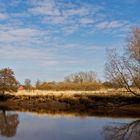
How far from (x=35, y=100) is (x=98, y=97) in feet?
30.4

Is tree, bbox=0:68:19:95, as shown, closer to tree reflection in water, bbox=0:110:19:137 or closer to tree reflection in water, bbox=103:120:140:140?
tree reflection in water, bbox=0:110:19:137

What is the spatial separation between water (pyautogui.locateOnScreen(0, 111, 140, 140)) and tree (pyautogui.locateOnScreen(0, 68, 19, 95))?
2314 centimetres

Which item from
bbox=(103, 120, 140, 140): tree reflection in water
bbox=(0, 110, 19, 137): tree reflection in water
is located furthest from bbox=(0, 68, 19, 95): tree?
bbox=(103, 120, 140, 140): tree reflection in water

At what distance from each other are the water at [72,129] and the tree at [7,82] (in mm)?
23138

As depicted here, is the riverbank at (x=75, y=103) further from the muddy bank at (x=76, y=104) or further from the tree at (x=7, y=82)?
the tree at (x=7, y=82)

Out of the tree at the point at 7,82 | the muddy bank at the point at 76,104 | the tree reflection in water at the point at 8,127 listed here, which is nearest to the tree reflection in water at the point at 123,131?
the tree reflection in water at the point at 8,127

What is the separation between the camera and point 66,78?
88562 millimetres

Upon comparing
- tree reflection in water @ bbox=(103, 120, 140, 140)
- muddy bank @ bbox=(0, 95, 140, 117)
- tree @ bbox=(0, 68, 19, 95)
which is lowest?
tree reflection in water @ bbox=(103, 120, 140, 140)

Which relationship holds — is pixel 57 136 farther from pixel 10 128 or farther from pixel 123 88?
pixel 123 88

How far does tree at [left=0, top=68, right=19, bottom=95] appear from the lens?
54362 mm

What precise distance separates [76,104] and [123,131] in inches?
818

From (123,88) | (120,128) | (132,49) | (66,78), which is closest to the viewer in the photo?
(120,128)

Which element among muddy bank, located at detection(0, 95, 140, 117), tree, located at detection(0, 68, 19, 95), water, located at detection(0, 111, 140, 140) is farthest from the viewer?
tree, located at detection(0, 68, 19, 95)

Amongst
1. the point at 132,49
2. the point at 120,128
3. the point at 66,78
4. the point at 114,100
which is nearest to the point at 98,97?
the point at 114,100
